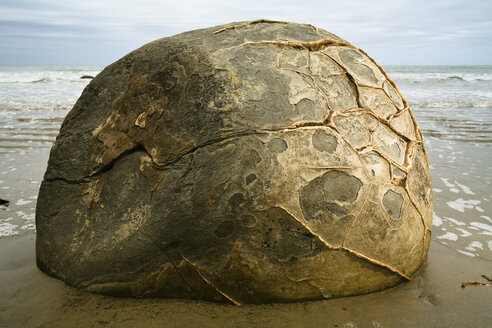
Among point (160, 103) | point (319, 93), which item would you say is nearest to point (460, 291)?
point (319, 93)

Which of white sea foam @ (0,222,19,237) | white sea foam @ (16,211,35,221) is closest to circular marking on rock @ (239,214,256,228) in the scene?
white sea foam @ (0,222,19,237)

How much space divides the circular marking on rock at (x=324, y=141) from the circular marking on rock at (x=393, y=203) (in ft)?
1.20

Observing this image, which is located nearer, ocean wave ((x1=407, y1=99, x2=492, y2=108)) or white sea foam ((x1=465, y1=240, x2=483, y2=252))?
white sea foam ((x1=465, y1=240, x2=483, y2=252))

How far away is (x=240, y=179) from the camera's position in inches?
69.4

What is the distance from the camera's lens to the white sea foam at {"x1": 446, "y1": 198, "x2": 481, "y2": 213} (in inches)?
128

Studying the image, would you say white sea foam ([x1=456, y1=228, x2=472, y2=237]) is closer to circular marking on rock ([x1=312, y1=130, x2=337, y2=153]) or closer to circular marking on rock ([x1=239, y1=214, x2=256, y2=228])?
circular marking on rock ([x1=312, y1=130, x2=337, y2=153])

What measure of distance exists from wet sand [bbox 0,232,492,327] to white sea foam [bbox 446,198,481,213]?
51.9 inches

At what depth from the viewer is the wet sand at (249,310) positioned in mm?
1760

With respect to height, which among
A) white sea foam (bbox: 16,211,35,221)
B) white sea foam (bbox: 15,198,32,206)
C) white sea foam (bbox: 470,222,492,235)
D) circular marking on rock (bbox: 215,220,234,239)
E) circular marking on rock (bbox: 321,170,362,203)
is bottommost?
white sea foam (bbox: 16,211,35,221)

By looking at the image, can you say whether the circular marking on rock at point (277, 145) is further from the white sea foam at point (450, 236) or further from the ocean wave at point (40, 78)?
the ocean wave at point (40, 78)

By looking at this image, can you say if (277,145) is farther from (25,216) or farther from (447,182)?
(447,182)

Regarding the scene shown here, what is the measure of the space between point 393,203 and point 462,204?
1813 mm

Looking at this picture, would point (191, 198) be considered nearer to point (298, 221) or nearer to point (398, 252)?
point (298, 221)

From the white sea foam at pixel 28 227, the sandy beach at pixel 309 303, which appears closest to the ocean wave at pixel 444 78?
the sandy beach at pixel 309 303
